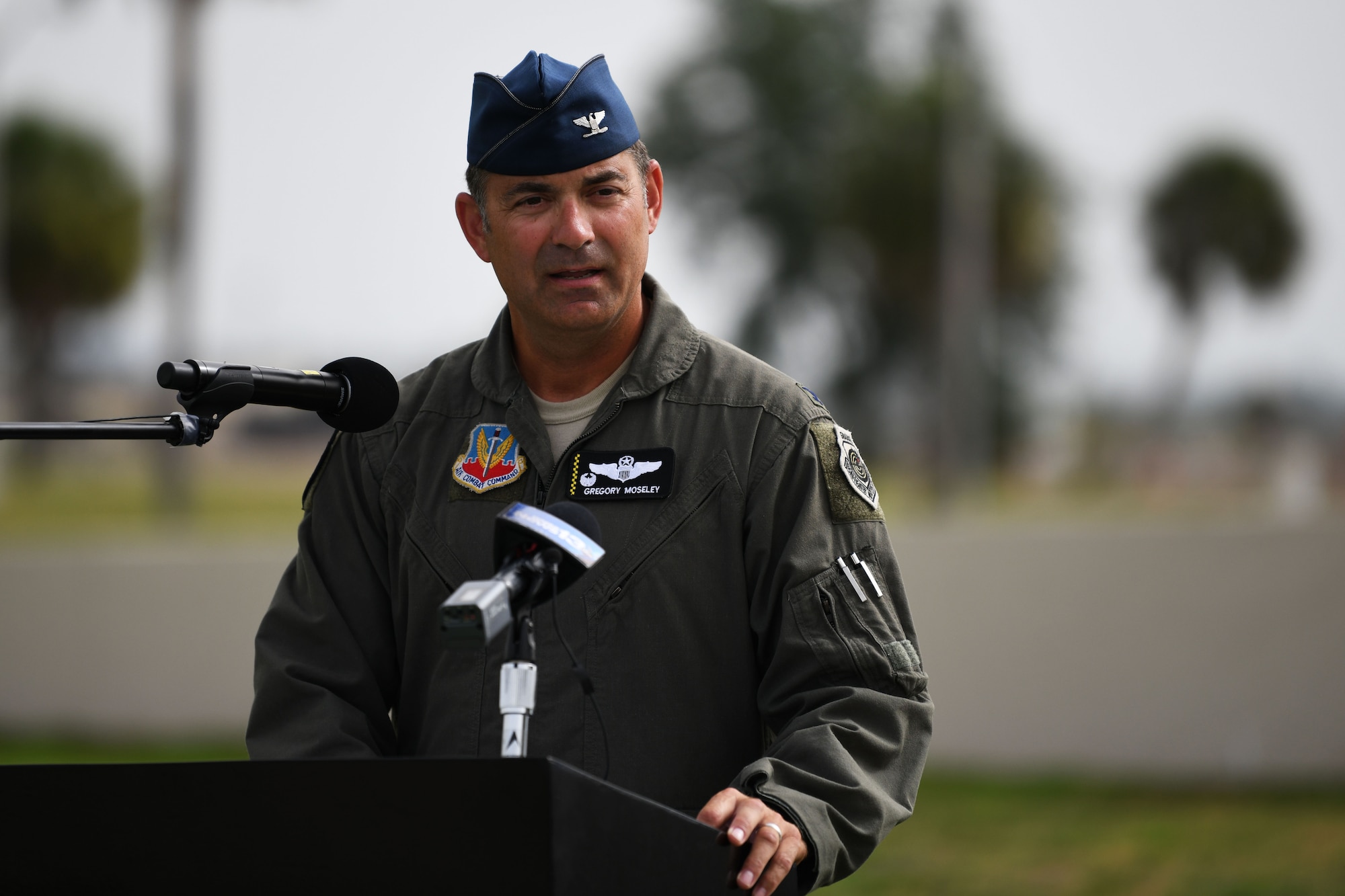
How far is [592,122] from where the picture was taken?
91.3 inches

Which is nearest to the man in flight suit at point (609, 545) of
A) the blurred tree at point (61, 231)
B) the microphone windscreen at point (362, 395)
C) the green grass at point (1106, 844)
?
the microphone windscreen at point (362, 395)

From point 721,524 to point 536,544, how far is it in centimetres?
66

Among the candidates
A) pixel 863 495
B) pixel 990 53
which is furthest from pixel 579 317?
pixel 990 53

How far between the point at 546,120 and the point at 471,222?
0.29m

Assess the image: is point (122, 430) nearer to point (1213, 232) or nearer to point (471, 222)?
point (471, 222)

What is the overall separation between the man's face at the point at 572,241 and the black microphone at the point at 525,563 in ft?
2.12

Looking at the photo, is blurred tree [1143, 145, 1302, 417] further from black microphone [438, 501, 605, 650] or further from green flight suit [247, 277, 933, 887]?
black microphone [438, 501, 605, 650]

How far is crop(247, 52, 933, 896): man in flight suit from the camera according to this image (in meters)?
2.25

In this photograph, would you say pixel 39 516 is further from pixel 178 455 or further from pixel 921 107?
pixel 921 107

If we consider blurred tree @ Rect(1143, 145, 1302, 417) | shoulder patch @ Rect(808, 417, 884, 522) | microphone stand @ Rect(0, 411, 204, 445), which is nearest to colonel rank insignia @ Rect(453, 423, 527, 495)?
shoulder patch @ Rect(808, 417, 884, 522)

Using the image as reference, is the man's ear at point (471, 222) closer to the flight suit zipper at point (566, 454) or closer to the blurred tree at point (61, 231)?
the flight suit zipper at point (566, 454)

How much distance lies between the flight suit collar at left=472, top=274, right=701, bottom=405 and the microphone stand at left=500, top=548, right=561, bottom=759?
2.50 ft

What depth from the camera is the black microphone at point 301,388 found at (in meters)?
1.86

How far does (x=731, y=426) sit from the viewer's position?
2361mm
